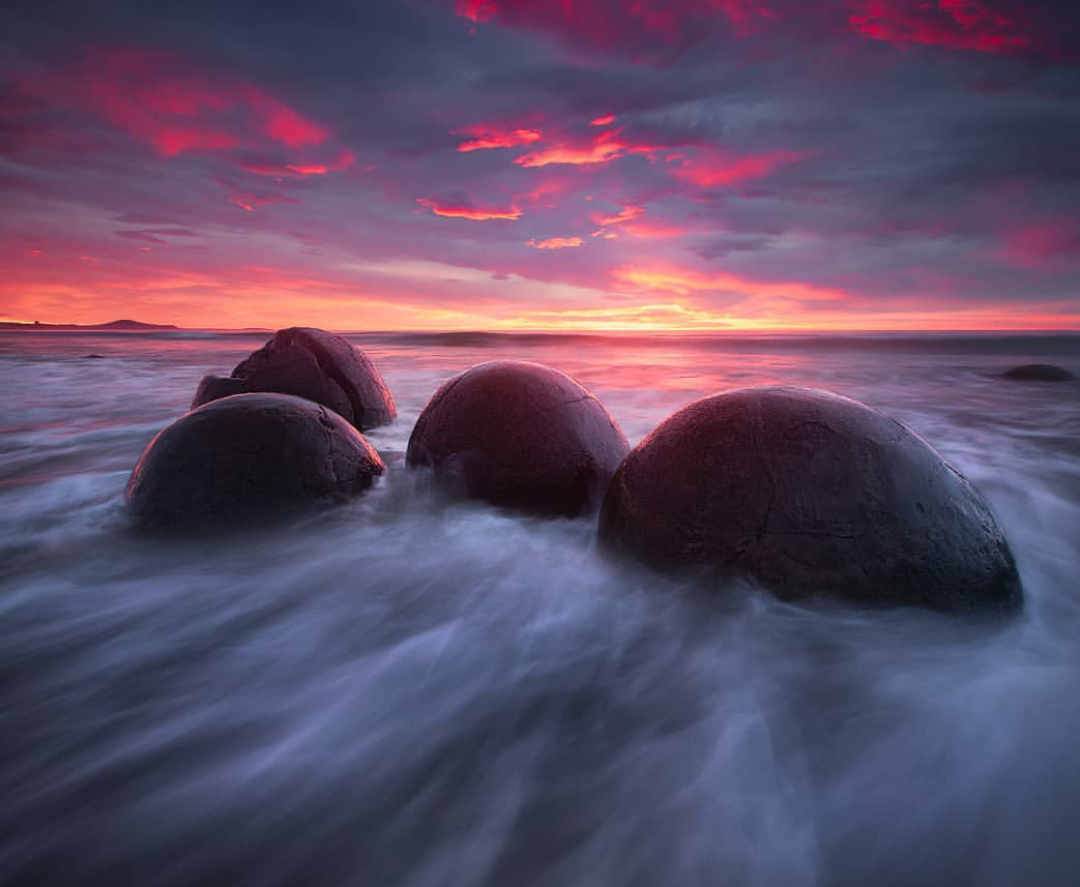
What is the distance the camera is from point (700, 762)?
6.47 ft

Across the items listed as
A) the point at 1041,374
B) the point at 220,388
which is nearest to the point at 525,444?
the point at 220,388

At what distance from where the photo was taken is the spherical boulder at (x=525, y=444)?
3.37 meters

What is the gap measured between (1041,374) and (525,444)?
17.7 meters

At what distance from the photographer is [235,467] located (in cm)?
319

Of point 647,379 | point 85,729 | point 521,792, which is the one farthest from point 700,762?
point 647,379

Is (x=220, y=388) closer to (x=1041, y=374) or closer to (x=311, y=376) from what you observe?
(x=311, y=376)

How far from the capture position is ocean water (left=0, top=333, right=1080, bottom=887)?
166 centimetres

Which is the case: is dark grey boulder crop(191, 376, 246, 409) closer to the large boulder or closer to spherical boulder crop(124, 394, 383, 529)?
the large boulder

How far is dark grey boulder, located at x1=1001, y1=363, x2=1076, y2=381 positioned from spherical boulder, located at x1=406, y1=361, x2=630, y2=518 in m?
17.0

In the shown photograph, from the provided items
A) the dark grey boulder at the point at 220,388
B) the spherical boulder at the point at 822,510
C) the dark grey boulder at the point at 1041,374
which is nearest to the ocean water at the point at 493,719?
the spherical boulder at the point at 822,510

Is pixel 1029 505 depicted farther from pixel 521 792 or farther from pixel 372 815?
pixel 372 815

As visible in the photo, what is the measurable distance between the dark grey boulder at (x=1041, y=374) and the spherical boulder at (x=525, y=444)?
1698 centimetres

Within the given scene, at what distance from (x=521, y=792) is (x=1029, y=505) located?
204 inches

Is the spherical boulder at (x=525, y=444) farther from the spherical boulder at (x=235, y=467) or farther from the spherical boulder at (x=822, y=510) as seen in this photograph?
the spherical boulder at (x=822, y=510)
